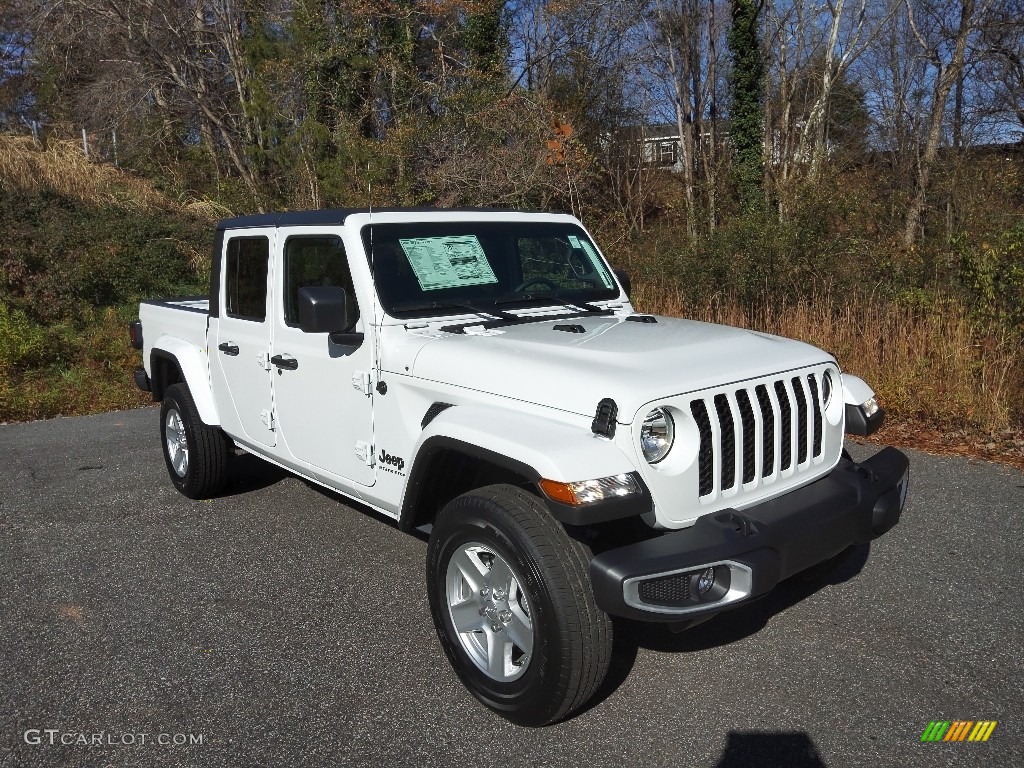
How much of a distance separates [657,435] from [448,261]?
1.70 m

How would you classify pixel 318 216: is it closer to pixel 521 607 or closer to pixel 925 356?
pixel 521 607

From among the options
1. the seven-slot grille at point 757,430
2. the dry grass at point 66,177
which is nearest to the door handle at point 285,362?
the seven-slot grille at point 757,430

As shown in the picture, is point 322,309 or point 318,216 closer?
point 322,309

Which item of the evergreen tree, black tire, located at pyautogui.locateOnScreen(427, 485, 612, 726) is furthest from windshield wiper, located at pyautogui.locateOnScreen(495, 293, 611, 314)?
the evergreen tree

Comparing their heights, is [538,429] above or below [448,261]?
below

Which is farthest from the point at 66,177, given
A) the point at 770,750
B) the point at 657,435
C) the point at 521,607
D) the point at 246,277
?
the point at 770,750

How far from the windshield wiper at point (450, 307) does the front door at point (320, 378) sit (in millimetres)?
246

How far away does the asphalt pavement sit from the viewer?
3.00 meters

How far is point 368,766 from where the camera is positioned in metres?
2.90

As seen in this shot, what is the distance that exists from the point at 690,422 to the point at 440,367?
3.62 ft

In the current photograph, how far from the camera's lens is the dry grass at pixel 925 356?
711 cm

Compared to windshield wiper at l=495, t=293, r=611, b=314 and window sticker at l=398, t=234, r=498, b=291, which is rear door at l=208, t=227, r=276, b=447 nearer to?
window sticker at l=398, t=234, r=498, b=291

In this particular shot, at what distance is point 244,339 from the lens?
16.2ft

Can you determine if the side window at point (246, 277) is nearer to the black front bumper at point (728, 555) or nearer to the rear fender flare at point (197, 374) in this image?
the rear fender flare at point (197, 374)
